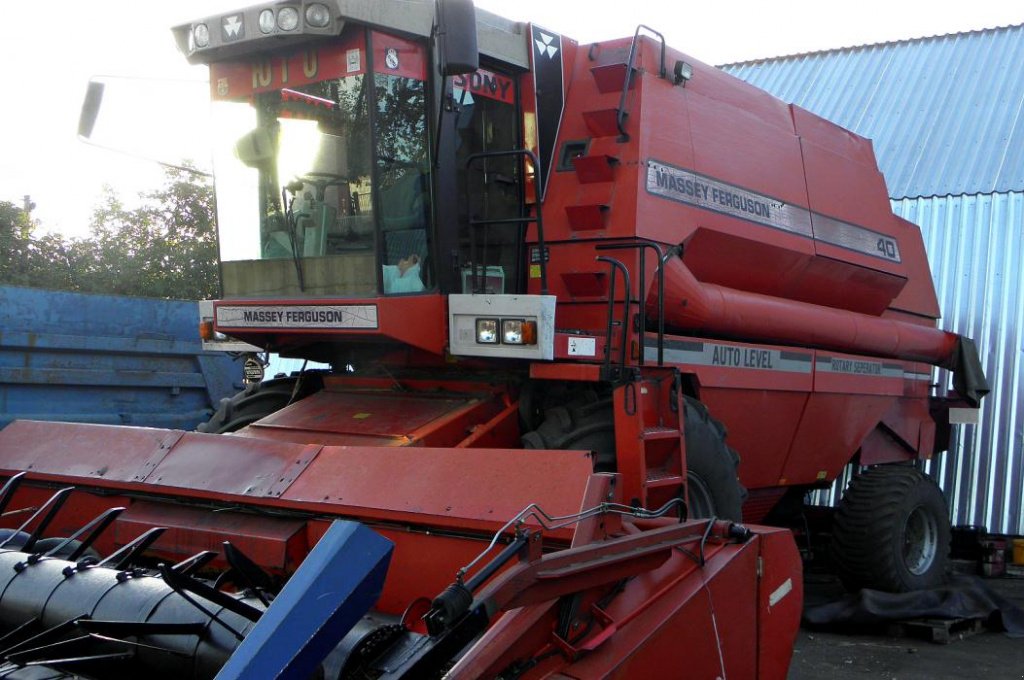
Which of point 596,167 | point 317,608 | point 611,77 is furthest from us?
point 611,77

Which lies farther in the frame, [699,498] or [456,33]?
[699,498]

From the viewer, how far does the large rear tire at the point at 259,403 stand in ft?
18.6

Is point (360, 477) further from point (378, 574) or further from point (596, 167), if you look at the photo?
point (596, 167)

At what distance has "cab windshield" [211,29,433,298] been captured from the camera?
464 centimetres

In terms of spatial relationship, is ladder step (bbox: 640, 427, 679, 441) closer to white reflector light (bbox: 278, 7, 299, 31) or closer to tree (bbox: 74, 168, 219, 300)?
white reflector light (bbox: 278, 7, 299, 31)

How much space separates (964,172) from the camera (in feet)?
35.3

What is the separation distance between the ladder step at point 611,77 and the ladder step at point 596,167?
405 millimetres

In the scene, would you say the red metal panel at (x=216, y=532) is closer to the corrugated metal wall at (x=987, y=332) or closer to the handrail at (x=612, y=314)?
the handrail at (x=612, y=314)

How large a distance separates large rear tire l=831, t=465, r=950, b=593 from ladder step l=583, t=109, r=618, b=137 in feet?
10.7

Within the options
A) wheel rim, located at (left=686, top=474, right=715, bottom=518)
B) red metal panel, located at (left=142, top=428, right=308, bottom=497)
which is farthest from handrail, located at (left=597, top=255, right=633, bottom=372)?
red metal panel, located at (left=142, top=428, right=308, bottom=497)

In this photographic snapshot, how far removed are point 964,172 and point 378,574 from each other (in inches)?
392

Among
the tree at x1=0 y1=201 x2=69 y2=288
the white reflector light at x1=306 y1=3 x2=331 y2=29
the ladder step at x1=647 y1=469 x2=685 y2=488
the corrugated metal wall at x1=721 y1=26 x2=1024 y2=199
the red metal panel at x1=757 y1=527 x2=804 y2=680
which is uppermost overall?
the corrugated metal wall at x1=721 y1=26 x2=1024 y2=199

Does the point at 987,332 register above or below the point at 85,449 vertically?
above

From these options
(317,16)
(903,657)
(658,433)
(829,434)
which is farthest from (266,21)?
(903,657)
